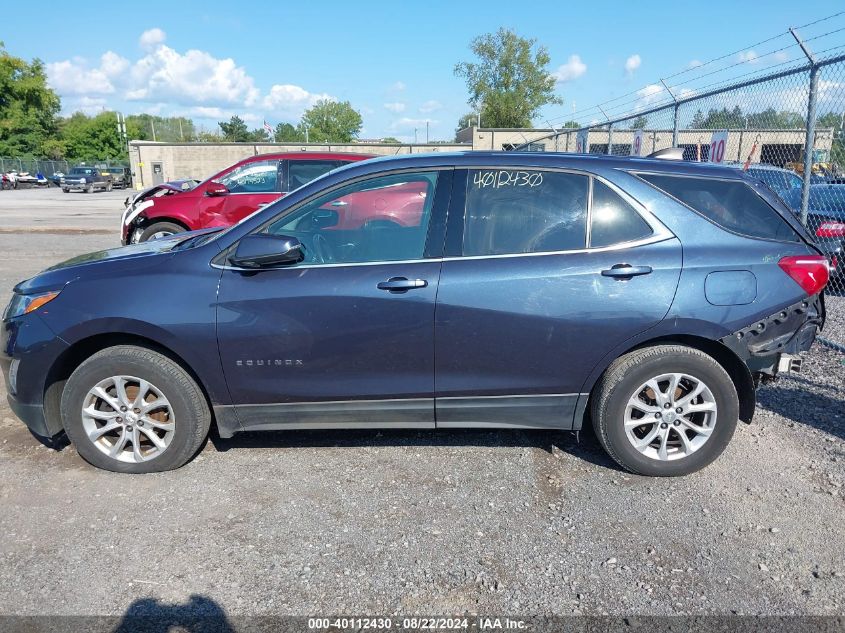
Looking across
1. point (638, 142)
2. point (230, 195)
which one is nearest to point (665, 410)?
point (230, 195)

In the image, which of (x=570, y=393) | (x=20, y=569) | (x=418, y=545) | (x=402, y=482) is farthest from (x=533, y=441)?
(x=20, y=569)

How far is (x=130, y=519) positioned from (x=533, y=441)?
2.42 metres

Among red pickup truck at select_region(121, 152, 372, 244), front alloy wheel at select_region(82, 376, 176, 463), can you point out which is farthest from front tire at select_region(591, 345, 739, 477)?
red pickup truck at select_region(121, 152, 372, 244)

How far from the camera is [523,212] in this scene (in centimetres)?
356

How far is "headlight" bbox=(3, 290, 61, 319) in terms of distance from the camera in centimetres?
354

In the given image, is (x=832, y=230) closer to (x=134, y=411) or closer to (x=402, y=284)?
(x=402, y=284)

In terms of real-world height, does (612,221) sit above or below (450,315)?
above

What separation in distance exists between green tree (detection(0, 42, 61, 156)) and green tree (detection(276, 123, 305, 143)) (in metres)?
43.8

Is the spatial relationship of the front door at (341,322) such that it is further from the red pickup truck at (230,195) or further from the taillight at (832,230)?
the taillight at (832,230)

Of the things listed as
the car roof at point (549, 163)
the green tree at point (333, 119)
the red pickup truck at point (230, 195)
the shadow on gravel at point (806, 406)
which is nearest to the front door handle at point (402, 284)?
the car roof at point (549, 163)

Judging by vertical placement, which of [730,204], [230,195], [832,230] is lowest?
[832,230]

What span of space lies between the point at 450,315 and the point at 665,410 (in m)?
1.36

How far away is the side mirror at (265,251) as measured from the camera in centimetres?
336

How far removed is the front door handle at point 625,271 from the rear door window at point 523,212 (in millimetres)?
208
